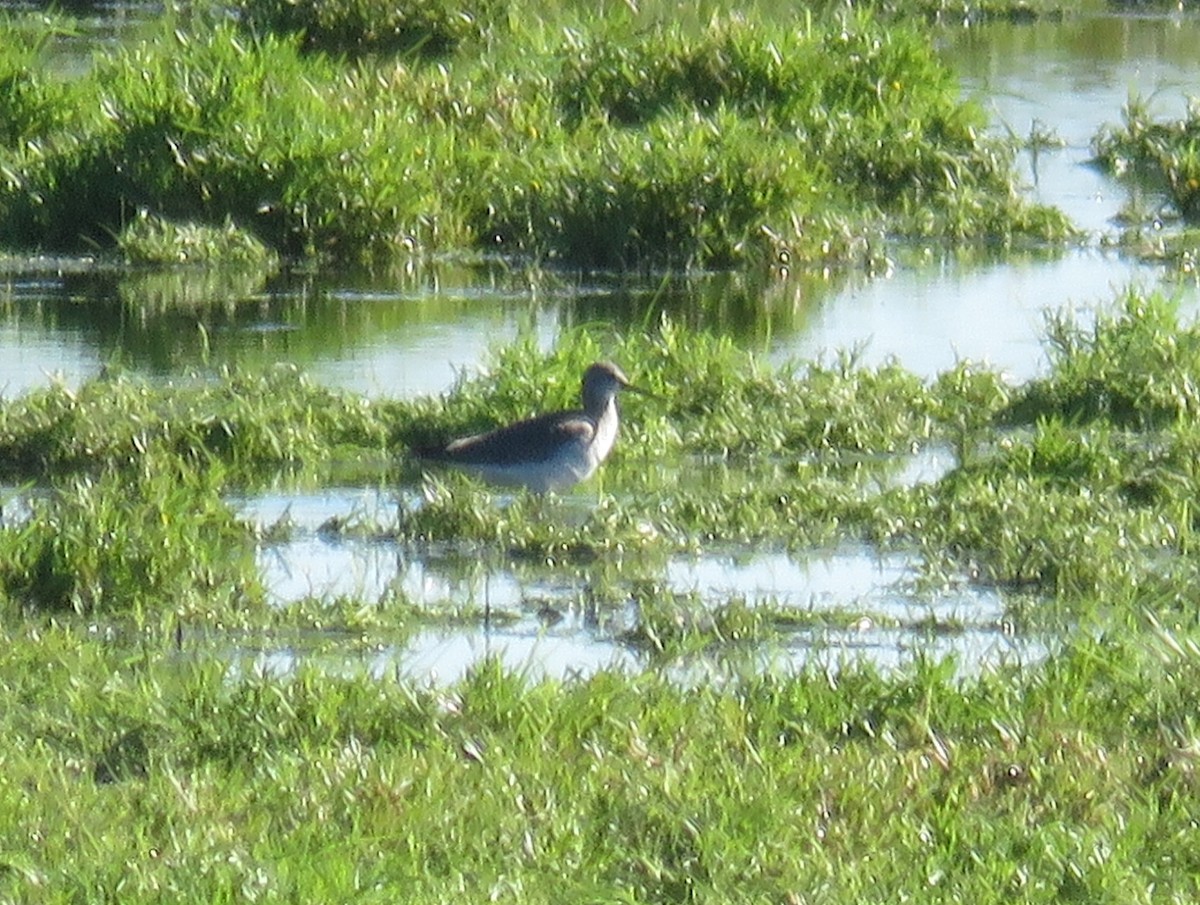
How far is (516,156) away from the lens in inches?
527

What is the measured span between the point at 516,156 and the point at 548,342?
228cm

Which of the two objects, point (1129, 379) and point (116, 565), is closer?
point (116, 565)

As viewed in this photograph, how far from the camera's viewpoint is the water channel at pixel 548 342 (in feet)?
23.7

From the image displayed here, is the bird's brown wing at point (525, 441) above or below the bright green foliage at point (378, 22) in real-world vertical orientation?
below

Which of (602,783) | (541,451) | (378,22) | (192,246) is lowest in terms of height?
(602,783)

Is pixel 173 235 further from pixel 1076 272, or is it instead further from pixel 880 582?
pixel 880 582

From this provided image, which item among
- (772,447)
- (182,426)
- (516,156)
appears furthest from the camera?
(516,156)

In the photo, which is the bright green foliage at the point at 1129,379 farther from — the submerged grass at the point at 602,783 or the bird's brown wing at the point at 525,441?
the submerged grass at the point at 602,783

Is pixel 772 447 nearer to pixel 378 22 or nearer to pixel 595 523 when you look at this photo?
pixel 595 523

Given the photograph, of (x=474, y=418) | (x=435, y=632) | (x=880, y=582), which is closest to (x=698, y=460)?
(x=474, y=418)

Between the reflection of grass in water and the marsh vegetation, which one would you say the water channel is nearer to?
the marsh vegetation

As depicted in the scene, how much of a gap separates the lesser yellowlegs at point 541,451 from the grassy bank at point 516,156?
3.98 metres

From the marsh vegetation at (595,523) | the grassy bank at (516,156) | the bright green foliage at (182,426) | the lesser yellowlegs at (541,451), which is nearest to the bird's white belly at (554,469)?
the lesser yellowlegs at (541,451)

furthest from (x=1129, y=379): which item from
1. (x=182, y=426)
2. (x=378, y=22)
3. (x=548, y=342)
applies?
(x=378, y=22)
